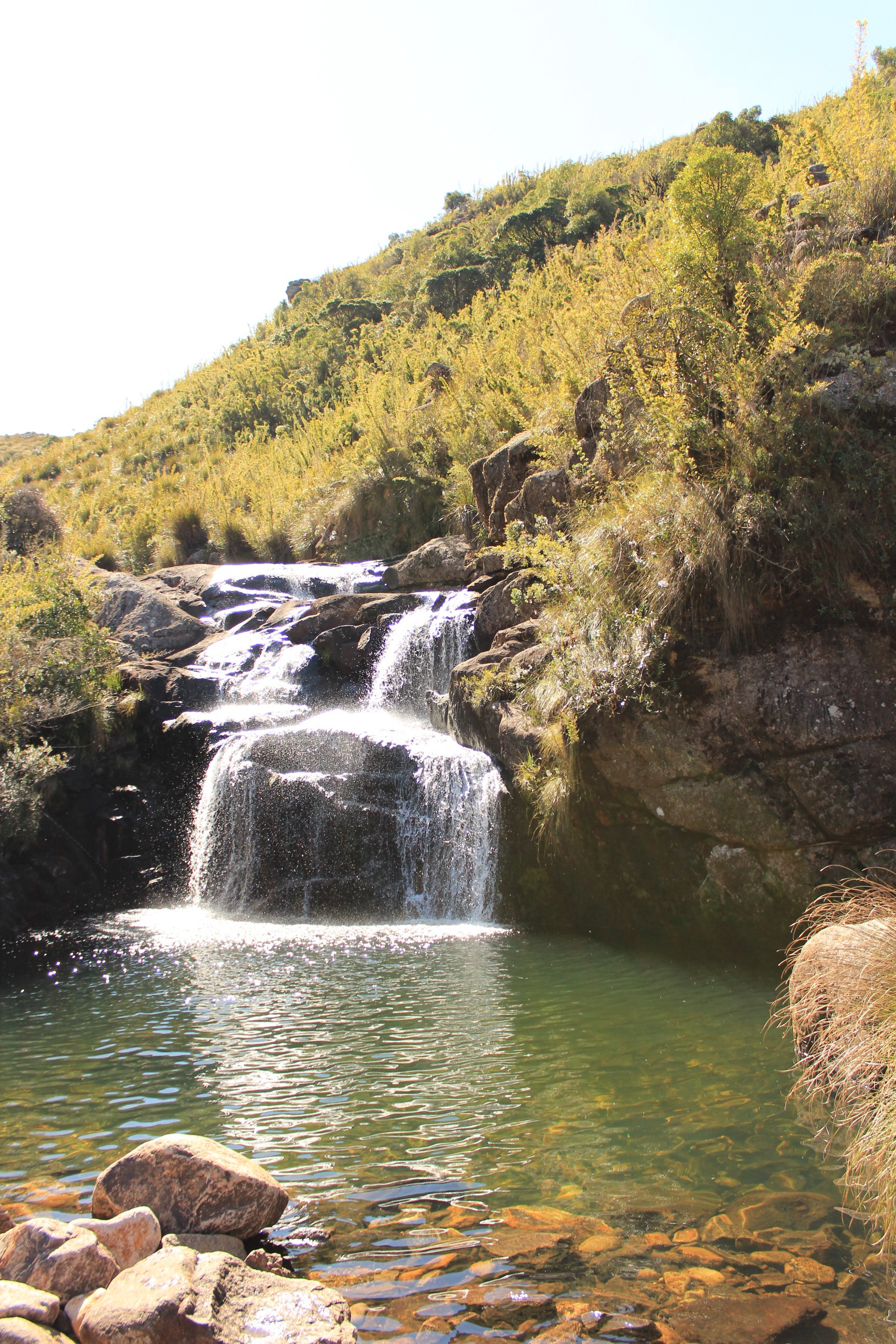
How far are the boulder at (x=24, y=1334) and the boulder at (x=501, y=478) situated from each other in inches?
432

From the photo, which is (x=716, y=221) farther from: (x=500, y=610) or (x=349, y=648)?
(x=349, y=648)

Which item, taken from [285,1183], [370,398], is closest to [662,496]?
[285,1183]

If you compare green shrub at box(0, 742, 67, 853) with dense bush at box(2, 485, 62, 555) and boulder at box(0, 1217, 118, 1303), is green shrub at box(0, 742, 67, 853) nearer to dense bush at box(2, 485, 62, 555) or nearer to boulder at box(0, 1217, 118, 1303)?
boulder at box(0, 1217, 118, 1303)

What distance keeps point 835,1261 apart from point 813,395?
6509mm

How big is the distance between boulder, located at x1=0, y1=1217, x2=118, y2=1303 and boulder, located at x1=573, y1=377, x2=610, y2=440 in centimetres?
905

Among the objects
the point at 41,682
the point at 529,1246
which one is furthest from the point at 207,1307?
the point at 41,682

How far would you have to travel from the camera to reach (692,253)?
8.62 m

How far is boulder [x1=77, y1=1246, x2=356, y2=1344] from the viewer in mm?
2688

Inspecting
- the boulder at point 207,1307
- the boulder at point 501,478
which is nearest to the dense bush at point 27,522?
the boulder at point 501,478

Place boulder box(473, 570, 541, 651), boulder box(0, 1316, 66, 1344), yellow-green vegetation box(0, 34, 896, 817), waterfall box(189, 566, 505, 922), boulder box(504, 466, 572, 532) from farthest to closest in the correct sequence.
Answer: boulder box(504, 466, 572, 532) → boulder box(473, 570, 541, 651) → waterfall box(189, 566, 505, 922) → yellow-green vegetation box(0, 34, 896, 817) → boulder box(0, 1316, 66, 1344)

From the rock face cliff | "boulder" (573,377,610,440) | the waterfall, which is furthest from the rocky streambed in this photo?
"boulder" (573,377,610,440)

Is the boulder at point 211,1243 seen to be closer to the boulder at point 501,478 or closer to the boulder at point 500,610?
the boulder at point 500,610

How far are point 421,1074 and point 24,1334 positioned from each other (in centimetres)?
289

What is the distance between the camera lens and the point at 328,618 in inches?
560
